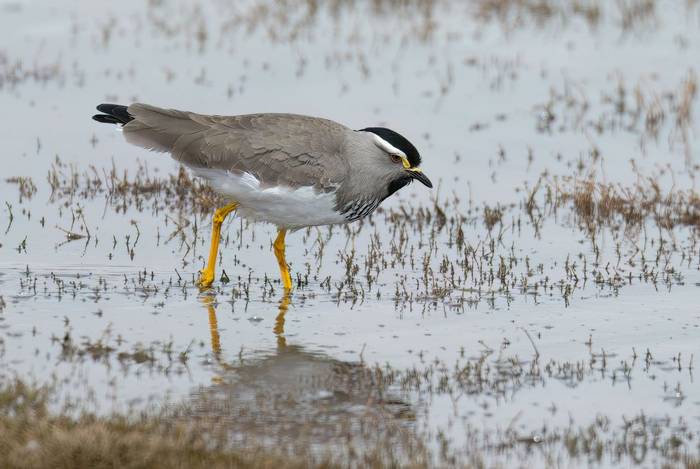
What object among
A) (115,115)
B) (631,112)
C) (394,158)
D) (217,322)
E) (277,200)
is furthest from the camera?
(631,112)

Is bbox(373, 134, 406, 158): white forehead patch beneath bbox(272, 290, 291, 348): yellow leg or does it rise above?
above

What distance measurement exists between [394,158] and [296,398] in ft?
11.9

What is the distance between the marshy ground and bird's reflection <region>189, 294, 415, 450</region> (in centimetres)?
3

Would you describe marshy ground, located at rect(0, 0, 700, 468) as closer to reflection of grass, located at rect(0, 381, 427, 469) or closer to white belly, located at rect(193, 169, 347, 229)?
reflection of grass, located at rect(0, 381, 427, 469)

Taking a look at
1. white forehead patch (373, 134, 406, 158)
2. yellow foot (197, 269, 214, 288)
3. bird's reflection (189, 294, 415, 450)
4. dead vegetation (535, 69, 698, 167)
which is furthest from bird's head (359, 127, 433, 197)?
dead vegetation (535, 69, 698, 167)

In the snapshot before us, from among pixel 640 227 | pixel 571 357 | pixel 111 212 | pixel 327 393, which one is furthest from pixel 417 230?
pixel 327 393

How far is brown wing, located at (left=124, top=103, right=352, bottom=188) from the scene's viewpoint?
37.4ft

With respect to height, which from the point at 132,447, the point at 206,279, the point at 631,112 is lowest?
the point at 132,447

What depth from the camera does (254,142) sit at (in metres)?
11.6

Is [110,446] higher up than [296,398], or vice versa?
[296,398]

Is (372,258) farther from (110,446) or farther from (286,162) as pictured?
(110,446)

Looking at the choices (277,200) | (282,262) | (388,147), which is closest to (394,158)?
(388,147)

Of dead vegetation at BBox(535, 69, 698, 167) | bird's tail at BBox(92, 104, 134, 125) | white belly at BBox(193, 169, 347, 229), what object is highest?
dead vegetation at BBox(535, 69, 698, 167)

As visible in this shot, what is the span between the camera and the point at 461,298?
1162 centimetres
